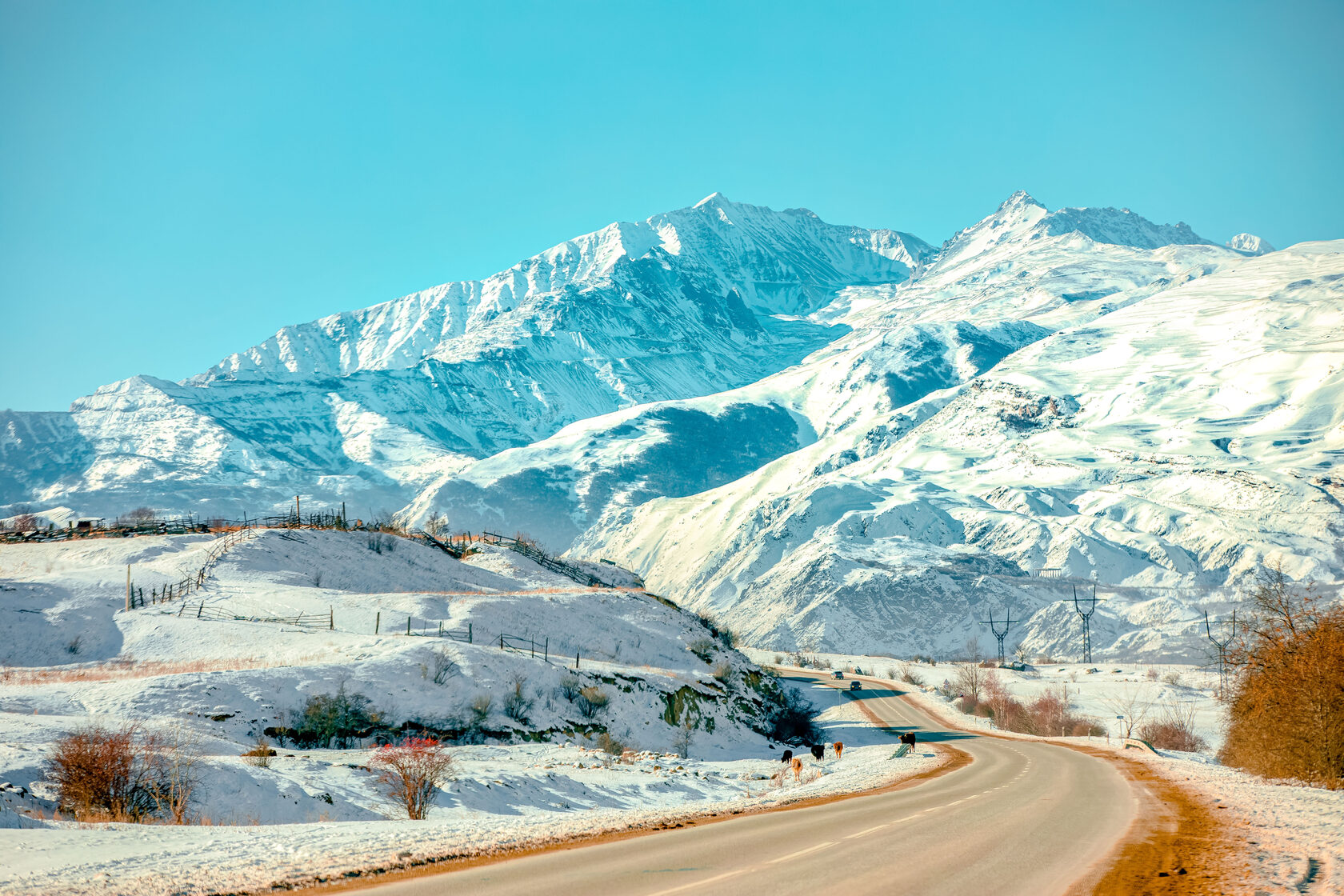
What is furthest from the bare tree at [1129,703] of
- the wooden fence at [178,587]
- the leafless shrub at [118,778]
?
the leafless shrub at [118,778]

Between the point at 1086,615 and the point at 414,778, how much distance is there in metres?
169

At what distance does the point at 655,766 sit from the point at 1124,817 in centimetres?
2243

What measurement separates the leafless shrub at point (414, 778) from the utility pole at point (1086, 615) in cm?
14749

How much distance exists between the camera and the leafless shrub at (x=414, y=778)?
27.4 metres

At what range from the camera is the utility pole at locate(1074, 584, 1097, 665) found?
6457 inches

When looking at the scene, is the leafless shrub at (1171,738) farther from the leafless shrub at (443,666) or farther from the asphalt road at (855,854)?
the leafless shrub at (443,666)

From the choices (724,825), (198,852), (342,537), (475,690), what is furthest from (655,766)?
(342,537)

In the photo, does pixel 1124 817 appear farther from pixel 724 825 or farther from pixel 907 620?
pixel 907 620

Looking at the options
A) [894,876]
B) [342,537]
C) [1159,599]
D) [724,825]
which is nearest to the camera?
[894,876]

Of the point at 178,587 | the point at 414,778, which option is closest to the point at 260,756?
the point at 414,778

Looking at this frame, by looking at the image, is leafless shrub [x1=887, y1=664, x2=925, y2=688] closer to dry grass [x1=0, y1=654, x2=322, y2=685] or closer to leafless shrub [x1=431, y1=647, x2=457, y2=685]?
leafless shrub [x1=431, y1=647, x2=457, y2=685]

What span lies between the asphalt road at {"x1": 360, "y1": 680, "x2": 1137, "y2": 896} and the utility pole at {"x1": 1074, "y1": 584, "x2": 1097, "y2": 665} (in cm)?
14548

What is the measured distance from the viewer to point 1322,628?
29.7 metres

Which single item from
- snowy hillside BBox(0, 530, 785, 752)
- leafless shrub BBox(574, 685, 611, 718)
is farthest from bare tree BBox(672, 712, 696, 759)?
leafless shrub BBox(574, 685, 611, 718)
